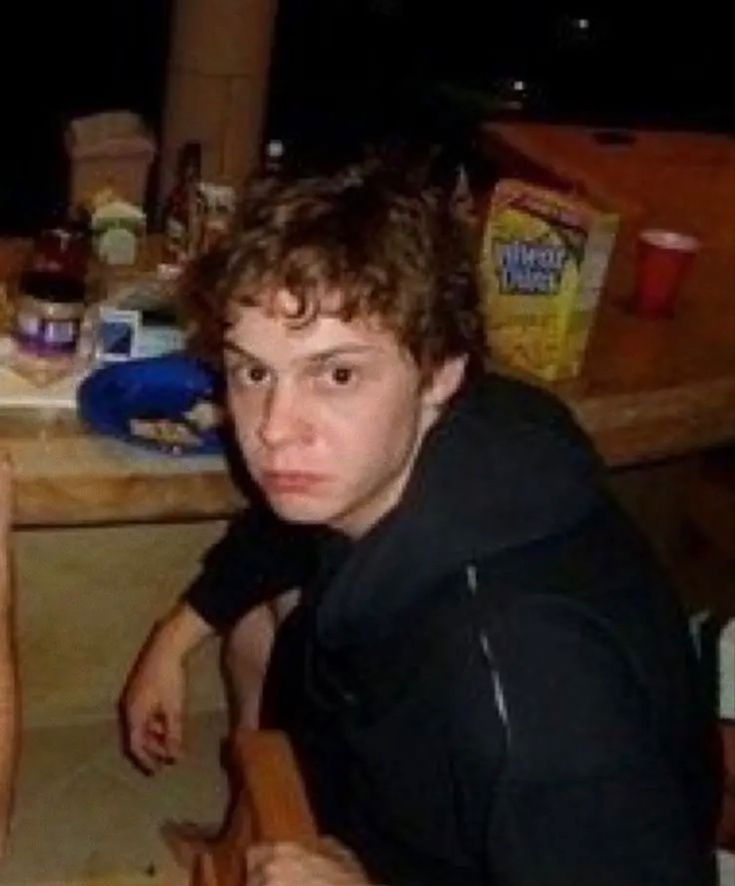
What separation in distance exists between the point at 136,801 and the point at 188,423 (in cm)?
78

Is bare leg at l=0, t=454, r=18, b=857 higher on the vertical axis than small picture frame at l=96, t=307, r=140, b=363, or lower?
lower

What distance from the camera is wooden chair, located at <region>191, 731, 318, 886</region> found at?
130 cm

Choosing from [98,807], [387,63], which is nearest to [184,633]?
[98,807]

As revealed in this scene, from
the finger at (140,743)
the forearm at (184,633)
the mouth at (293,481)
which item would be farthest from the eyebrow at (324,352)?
the finger at (140,743)

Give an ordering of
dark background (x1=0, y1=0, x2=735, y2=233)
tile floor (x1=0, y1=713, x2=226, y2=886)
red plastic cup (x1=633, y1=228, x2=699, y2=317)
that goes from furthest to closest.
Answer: dark background (x1=0, y1=0, x2=735, y2=233) → red plastic cup (x1=633, y1=228, x2=699, y2=317) → tile floor (x1=0, y1=713, x2=226, y2=886)

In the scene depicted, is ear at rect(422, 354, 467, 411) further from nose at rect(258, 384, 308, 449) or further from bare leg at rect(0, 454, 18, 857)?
bare leg at rect(0, 454, 18, 857)

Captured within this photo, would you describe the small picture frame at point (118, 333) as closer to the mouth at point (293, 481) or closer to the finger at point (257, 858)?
the mouth at point (293, 481)

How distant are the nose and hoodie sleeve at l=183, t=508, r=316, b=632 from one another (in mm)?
554

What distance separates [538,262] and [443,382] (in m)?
0.55

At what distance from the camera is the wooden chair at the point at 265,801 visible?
1.30m

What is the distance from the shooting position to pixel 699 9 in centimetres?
658

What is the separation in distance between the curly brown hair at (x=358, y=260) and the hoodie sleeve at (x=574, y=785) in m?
0.34

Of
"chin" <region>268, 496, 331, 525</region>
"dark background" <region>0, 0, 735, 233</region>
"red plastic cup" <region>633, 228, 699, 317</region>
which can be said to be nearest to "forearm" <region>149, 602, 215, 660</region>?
"chin" <region>268, 496, 331, 525</region>

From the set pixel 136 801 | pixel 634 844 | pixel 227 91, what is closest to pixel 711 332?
pixel 136 801
